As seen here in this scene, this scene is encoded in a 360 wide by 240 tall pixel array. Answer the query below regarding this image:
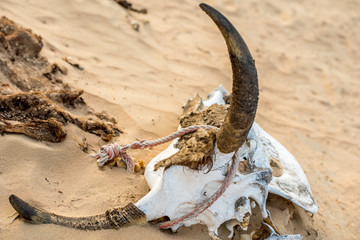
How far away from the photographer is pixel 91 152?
248 cm

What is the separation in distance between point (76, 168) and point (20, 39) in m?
1.32

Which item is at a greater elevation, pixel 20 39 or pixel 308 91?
pixel 20 39

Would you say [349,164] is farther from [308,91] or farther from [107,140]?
[107,140]

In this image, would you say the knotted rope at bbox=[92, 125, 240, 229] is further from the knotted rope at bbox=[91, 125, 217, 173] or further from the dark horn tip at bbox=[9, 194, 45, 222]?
the dark horn tip at bbox=[9, 194, 45, 222]

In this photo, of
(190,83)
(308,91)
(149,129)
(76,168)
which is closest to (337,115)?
(308,91)

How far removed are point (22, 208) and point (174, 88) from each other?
91.2 inches

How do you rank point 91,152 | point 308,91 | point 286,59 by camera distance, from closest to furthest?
point 91,152 < point 308,91 < point 286,59

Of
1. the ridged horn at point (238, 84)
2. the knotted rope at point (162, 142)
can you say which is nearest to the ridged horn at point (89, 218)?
the knotted rope at point (162, 142)

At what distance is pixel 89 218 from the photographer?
195 centimetres

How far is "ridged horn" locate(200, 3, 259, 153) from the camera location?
1562mm

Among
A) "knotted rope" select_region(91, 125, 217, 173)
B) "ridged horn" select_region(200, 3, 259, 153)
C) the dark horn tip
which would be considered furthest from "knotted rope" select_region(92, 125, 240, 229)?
the dark horn tip

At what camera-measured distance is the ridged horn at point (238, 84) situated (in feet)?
5.12

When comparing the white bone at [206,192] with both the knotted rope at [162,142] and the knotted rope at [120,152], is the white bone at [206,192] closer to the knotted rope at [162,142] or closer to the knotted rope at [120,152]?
the knotted rope at [162,142]

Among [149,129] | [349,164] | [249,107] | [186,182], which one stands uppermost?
[249,107]
